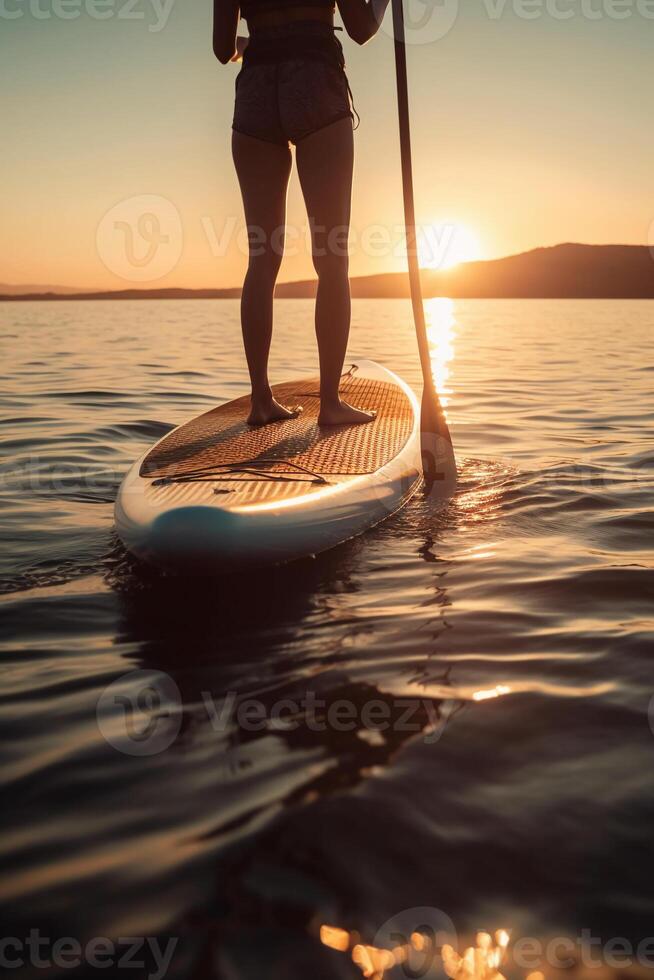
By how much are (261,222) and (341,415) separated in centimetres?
101

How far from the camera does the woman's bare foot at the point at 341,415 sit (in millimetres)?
4340

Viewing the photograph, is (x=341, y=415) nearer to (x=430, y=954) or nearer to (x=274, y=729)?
(x=274, y=729)

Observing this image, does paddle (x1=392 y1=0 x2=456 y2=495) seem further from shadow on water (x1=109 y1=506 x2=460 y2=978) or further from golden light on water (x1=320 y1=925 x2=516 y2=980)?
golden light on water (x1=320 y1=925 x2=516 y2=980)

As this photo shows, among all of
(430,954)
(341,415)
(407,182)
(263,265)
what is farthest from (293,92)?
(430,954)

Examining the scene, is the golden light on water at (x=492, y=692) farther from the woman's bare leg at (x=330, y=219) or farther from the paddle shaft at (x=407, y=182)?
the paddle shaft at (x=407, y=182)

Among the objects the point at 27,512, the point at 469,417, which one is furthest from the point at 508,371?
the point at 27,512

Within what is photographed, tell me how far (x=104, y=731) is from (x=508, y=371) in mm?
10119

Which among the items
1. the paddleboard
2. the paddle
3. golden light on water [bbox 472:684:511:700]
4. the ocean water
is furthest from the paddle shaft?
golden light on water [bbox 472:684:511:700]

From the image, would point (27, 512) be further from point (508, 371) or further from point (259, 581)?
point (508, 371)

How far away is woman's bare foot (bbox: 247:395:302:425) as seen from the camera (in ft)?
14.5

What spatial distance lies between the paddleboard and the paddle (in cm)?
10

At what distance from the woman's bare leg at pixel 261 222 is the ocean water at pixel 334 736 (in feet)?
3.78

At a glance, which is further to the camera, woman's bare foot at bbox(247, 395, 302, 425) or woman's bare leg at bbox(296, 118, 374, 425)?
woman's bare foot at bbox(247, 395, 302, 425)

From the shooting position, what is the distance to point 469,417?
732 cm
